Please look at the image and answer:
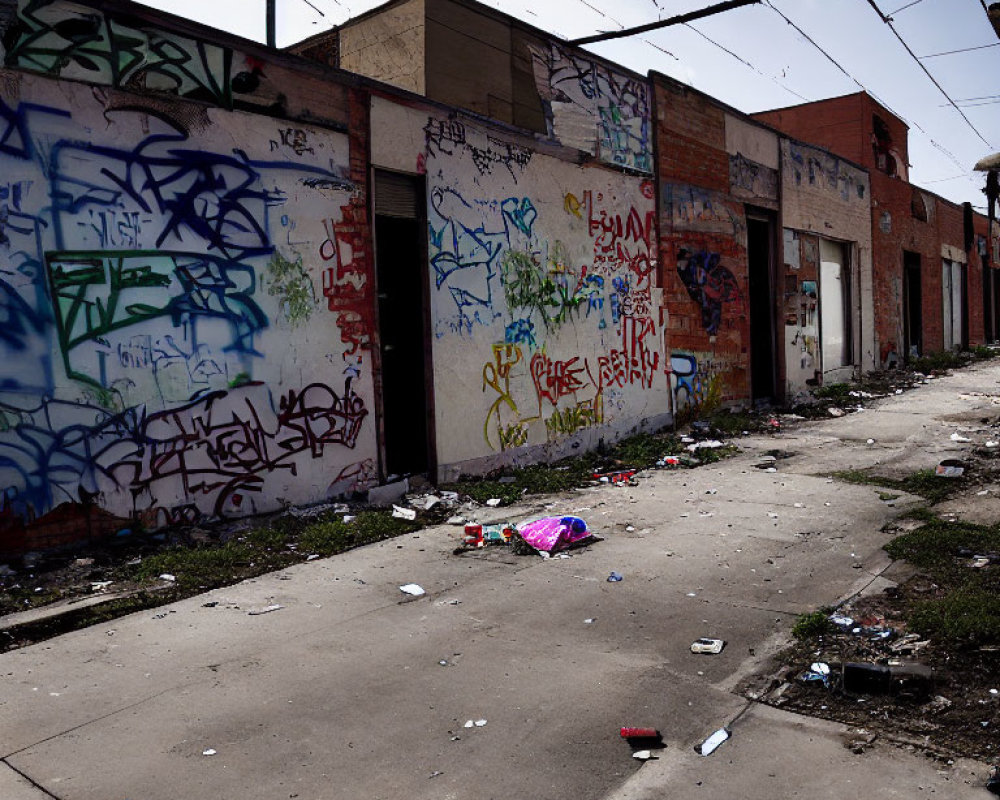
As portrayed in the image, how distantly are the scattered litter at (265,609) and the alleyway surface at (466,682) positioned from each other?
0.13ft

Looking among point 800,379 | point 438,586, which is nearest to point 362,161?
point 438,586

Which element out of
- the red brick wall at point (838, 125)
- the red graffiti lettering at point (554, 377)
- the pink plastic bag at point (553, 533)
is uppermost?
the red brick wall at point (838, 125)

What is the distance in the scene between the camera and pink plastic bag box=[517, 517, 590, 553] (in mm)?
5767

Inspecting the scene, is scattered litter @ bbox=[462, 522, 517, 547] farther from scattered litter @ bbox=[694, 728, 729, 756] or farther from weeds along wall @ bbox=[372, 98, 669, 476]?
scattered litter @ bbox=[694, 728, 729, 756]

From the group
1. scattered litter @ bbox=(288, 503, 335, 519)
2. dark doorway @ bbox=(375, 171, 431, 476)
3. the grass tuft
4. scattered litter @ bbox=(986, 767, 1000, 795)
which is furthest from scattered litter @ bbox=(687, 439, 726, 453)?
scattered litter @ bbox=(986, 767, 1000, 795)

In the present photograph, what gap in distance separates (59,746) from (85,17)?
4.55 m

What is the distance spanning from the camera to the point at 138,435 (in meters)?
5.77

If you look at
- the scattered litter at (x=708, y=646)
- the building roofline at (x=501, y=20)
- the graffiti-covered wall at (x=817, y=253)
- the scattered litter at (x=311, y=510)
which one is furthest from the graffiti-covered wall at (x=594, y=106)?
the scattered litter at (x=708, y=646)

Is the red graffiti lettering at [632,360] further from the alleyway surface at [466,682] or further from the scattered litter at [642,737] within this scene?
the scattered litter at [642,737]

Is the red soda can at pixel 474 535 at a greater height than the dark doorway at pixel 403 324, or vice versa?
the dark doorway at pixel 403 324

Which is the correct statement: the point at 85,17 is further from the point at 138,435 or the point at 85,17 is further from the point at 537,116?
the point at 537,116

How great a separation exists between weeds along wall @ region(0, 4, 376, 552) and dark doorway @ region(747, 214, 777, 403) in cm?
843

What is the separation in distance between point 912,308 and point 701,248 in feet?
41.6

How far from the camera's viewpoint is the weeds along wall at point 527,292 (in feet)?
26.0
